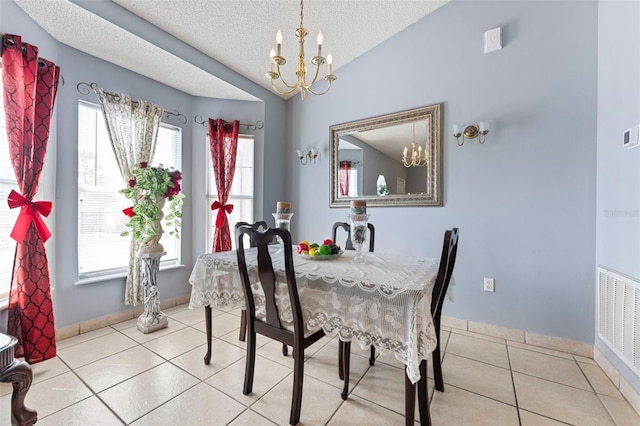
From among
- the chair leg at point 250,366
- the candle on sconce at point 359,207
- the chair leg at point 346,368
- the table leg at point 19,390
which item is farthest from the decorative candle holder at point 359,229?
the table leg at point 19,390

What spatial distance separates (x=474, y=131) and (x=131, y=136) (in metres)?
3.39

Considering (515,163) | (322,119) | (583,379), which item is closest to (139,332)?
(322,119)

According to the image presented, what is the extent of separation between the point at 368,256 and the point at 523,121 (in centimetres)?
181

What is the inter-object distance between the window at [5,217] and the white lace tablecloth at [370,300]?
1652mm

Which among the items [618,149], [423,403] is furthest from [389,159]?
[423,403]

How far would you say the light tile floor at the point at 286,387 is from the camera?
57.4 inches

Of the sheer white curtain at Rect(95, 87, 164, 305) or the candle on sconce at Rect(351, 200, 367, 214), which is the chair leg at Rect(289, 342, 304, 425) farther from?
the sheer white curtain at Rect(95, 87, 164, 305)

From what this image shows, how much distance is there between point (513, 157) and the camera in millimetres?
2324

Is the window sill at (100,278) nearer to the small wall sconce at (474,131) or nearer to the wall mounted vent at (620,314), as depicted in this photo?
the small wall sconce at (474,131)

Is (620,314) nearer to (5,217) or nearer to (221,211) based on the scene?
(221,211)

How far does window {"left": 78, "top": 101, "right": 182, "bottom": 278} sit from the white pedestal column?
1.57 ft

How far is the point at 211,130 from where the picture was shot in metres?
3.31

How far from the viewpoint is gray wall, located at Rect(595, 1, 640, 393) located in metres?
1.58

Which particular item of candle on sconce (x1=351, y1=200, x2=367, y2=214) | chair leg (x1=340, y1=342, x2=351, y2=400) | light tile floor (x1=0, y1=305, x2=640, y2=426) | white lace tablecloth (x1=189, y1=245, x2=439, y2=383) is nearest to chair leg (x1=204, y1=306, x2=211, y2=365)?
light tile floor (x1=0, y1=305, x2=640, y2=426)
